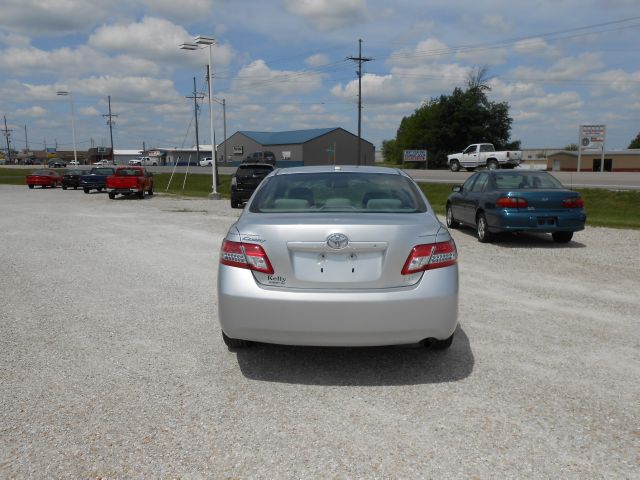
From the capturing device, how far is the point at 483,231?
11781mm

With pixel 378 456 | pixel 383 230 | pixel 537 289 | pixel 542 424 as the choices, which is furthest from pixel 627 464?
pixel 537 289

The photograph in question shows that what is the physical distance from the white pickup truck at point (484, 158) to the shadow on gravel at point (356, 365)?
3634 centimetres

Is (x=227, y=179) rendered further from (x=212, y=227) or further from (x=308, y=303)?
(x=308, y=303)

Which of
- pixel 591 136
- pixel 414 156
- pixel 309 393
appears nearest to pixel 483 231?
pixel 309 393

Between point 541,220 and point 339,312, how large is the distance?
8257 mm

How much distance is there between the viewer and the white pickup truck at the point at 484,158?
39.7 meters

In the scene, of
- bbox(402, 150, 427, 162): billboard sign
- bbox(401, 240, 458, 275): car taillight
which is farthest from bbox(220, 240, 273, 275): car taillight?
bbox(402, 150, 427, 162): billboard sign

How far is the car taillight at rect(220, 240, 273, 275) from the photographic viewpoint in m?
4.08

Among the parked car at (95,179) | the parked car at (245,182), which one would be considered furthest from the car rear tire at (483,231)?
the parked car at (95,179)

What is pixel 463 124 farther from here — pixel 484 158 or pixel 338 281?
pixel 338 281

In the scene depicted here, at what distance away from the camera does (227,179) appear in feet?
144

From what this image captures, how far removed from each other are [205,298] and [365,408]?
3608 millimetres

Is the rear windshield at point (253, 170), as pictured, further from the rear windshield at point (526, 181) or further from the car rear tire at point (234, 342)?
the car rear tire at point (234, 342)

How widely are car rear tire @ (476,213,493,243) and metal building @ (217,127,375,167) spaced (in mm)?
68317
